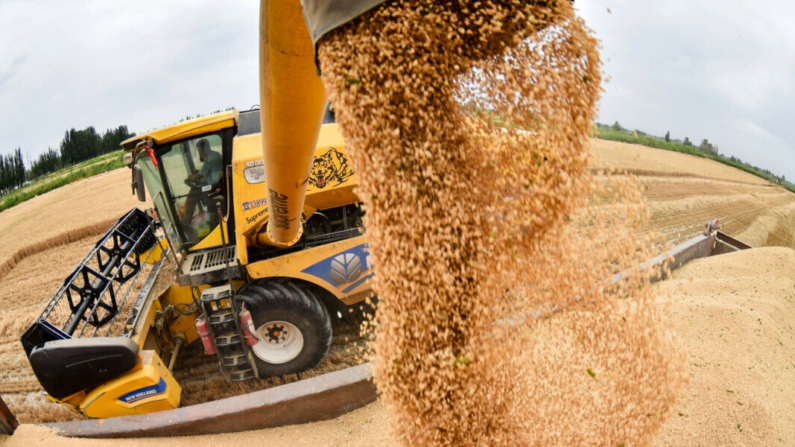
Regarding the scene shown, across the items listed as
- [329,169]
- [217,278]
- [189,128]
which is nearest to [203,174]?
[189,128]

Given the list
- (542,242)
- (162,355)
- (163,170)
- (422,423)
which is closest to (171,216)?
(163,170)

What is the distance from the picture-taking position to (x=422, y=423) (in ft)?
5.28

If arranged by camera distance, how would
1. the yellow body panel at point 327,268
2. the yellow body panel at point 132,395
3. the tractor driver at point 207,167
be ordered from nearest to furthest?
1. the yellow body panel at point 132,395
2. the tractor driver at point 207,167
3. the yellow body panel at point 327,268

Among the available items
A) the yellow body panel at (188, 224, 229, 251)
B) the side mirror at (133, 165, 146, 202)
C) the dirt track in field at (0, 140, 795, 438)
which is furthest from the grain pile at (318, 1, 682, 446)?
the yellow body panel at (188, 224, 229, 251)

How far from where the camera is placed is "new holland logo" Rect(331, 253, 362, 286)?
3.75m

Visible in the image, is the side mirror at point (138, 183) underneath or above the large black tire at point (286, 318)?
above

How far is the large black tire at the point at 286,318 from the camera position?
3.54 metres

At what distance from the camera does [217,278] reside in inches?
139

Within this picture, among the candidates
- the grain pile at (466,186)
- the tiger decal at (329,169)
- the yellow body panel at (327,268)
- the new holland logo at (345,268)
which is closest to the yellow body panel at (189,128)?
the tiger decal at (329,169)

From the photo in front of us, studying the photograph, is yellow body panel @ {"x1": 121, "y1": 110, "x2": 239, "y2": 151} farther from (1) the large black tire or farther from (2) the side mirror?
(1) the large black tire

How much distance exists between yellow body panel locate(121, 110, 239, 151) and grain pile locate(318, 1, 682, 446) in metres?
2.41

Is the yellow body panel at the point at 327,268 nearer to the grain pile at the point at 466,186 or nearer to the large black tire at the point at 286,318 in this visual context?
the large black tire at the point at 286,318

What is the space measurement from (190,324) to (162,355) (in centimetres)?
35

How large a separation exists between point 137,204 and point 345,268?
8.98 metres
